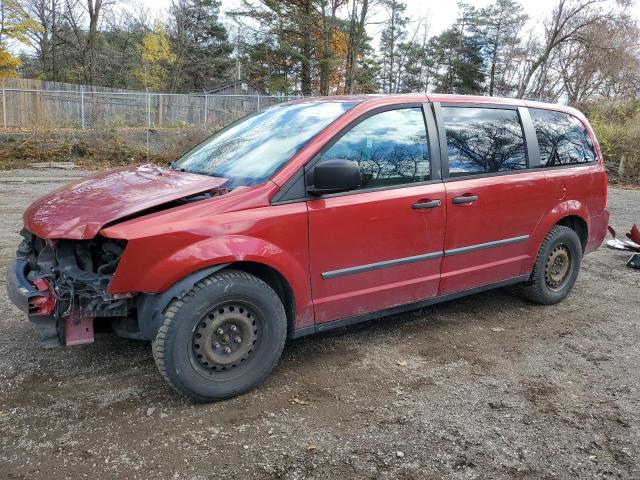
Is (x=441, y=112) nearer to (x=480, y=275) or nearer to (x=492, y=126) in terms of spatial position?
(x=492, y=126)

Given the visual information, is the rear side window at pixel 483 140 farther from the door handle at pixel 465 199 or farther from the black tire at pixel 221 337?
the black tire at pixel 221 337

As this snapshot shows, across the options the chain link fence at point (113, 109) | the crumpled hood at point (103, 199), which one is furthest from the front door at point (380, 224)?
the chain link fence at point (113, 109)

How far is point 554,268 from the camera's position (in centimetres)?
484

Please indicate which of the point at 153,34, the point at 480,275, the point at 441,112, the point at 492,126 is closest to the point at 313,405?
the point at 480,275

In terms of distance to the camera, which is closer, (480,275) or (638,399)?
(638,399)

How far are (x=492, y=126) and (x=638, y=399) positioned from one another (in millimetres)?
2278

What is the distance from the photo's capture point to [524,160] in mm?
4383

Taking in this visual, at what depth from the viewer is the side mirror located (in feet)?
10.1

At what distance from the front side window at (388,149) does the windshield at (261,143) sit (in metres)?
0.20

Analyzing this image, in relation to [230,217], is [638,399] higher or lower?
lower

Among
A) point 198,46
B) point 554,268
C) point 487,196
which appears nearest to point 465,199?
point 487,196

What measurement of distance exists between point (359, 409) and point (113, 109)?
2223 cm

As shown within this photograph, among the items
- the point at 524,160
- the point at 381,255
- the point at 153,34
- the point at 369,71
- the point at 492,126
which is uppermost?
the point at 153,34

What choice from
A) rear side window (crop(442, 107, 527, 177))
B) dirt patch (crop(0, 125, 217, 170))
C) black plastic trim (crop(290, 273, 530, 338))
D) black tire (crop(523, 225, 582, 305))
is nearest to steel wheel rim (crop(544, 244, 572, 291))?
black tire (crop(523, 225, 582, 305))
